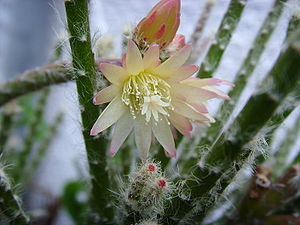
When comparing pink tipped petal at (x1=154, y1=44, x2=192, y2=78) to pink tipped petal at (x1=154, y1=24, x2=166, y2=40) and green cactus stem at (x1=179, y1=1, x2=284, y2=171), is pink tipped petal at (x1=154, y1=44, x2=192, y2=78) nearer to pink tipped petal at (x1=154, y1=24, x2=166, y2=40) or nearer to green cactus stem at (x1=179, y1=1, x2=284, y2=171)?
pink tipped petal at (x1=154, y1=24, x2=166, y2=40)

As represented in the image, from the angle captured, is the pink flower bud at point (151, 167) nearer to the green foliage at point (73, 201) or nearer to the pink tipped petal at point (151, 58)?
the pink tipped petal at point (151, 58)

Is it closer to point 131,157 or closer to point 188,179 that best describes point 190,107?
point 188,179

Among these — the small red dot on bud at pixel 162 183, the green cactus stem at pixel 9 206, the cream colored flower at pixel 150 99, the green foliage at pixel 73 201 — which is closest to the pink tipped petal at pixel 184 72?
the cream colored flower at pixel 150 99

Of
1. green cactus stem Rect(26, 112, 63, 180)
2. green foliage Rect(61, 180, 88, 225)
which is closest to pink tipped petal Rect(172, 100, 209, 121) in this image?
green foliage Rect(61, 180, 88, 225)

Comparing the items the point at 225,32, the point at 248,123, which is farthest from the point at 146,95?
the point at 225,32

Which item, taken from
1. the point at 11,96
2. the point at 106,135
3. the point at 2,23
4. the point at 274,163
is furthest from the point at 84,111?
the point at 2,23
